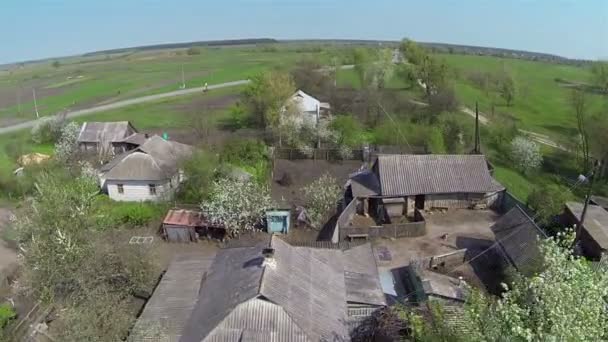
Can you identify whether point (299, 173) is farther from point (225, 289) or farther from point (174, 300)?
point (225, 289)

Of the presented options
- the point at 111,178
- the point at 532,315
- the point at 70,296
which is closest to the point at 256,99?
the point at 111,178

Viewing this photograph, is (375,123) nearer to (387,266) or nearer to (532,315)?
(387,266)

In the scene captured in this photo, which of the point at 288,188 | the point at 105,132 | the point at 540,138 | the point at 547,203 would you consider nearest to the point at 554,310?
the point at 547,203

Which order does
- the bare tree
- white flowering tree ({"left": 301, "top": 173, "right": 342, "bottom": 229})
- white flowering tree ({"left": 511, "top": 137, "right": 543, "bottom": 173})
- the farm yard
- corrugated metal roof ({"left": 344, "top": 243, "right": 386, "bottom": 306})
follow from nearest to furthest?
1. corrugated metal roof ({"left": 344, "top": 243, "right": 386, "bottom": 306})
2. the farm yard
3. white flowering tree ({"left": 301, "top": 173, "right": 342, "bottom": 229})
4. white flowering tree ({"left": 511, "top": 137, "right": 543, "bottom": 173})
5. the bare tree

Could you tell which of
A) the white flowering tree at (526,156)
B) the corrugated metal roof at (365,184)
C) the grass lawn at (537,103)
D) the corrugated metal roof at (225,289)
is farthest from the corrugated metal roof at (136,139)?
the grass lawn at (537,103)

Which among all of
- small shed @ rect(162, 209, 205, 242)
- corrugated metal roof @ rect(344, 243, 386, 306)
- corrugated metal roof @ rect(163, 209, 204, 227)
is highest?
corrugated metal roof @ rect(344, 243, 386, 306)

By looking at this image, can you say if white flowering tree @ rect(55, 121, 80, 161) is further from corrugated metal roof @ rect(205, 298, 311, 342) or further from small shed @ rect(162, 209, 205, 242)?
corrugated metal roof @ rect(205, 298, 311, 342)

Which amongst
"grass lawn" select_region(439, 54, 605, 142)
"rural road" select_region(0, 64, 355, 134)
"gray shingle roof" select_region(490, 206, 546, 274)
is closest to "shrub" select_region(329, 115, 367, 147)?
"gray shingle roof" select_region(490, 206, 546, 274)
